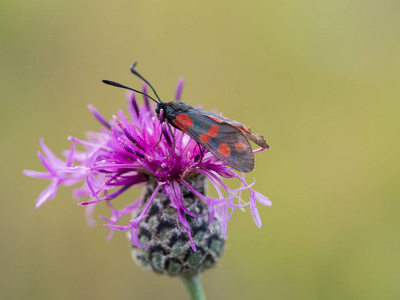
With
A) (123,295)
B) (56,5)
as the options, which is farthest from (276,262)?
(56,5)

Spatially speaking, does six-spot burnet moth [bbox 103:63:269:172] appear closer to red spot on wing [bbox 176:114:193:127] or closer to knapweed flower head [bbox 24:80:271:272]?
red spot on wing [bbox 176:114:193:127]

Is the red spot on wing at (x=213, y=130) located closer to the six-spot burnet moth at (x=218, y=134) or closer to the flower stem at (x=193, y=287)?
the six-spot burnet moth at (x=218, y=134)

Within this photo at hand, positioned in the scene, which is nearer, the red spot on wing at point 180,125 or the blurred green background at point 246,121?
the red spot on wing at point 180,125

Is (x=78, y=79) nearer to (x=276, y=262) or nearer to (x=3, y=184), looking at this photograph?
(x=3, y=184)

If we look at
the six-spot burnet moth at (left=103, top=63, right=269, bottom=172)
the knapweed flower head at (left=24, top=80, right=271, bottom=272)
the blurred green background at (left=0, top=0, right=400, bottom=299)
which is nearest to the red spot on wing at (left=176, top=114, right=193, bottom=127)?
the six-spot burnet moth at (left=103, top=63, right=269, bottom=172)

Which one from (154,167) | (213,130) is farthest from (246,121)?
(213,130)

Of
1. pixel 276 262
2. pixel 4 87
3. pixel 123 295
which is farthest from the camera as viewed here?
pixel 4 87

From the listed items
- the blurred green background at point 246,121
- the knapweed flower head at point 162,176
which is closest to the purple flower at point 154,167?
the knapweed flower head at point 162,176
